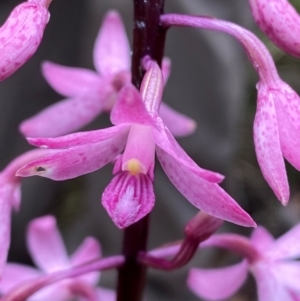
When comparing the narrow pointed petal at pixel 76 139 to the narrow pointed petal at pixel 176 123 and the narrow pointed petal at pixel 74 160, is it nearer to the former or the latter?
the narrow pointed petal at pixel 74 160

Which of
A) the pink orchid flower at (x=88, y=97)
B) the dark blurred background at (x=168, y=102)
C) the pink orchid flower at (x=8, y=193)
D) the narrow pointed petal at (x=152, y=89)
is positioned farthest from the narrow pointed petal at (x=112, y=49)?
the dark blurred background at (x=168, y=102)

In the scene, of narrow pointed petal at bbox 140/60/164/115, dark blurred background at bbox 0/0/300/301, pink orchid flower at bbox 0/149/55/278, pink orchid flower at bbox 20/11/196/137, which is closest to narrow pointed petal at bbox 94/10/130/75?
pink orchid flower at bbox 20/11/196/137

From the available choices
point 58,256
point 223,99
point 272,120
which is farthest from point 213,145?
point 272,120

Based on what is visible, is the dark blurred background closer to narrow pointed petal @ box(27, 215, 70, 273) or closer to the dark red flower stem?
narrow pointed petal @ box(27, 215, 70, 273)

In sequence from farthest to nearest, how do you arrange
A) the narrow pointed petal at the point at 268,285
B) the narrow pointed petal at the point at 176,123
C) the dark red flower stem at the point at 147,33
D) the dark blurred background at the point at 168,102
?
the dark blurred background at the point at 168,102
the narrow pointed petal at the point at 176,123
the narrow pointed petal at the point at 268,285
the dark red flower stem at the point at 147,33

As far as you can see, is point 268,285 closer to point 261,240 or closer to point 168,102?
point 261,240

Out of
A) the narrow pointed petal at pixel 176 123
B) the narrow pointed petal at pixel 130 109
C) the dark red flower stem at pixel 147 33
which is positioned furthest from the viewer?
the narrow pointed petal at pixel 176 123

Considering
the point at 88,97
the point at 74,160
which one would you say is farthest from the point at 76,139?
the point at 88,97
